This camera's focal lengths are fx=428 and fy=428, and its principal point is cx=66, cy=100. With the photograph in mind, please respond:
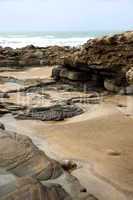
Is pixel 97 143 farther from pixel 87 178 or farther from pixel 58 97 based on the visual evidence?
pixel 58 97

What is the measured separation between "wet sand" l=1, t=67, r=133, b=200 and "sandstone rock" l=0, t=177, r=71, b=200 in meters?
0.92

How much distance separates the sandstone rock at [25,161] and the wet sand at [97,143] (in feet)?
1.63

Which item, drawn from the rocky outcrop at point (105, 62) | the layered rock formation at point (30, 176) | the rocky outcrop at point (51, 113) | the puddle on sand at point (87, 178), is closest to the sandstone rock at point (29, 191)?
the layered rock formation at point (30, 176)

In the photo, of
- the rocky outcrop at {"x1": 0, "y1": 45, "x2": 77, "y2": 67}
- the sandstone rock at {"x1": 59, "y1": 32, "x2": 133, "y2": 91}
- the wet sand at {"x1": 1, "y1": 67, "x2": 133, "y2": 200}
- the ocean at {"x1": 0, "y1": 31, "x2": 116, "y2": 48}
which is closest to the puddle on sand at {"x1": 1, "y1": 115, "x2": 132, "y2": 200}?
the wet sand at {"x1": 1, "y1": 67, "x2": 133, "y2": 200}

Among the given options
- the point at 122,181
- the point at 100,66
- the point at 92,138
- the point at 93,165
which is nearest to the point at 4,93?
the point at 100,66

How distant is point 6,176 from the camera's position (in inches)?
156

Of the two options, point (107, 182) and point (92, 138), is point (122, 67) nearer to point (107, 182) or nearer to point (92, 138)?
point (92, 138)

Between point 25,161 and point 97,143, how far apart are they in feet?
6.42

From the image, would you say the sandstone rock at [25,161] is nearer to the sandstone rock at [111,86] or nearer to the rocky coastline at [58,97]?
the rocky coastline at [58,97]

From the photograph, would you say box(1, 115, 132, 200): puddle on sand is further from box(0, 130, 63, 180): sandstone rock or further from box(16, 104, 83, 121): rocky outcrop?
box(16, 104, 83, 121): rocky outcrop

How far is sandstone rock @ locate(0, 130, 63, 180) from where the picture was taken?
171 inches

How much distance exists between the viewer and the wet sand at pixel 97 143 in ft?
15.6

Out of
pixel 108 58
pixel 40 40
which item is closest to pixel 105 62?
pixel 108 58

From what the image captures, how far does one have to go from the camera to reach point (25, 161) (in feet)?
14.9
